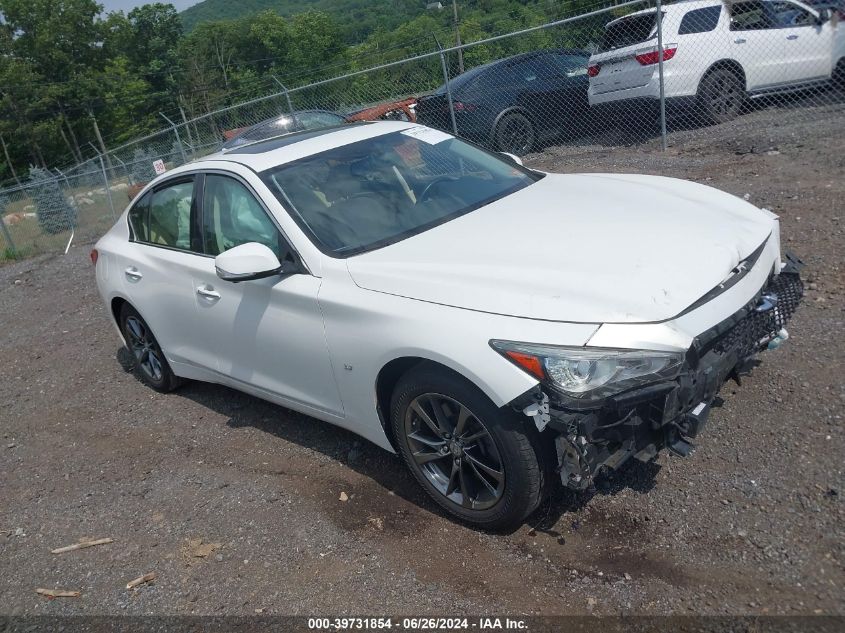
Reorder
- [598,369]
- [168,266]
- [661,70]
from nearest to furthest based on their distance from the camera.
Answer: [598,369] < [168,266] < [661,70]

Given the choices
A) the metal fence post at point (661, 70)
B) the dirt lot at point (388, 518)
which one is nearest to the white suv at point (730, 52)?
the metal fence post at point (661, 70)

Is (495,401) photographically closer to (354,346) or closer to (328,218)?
(354,346)

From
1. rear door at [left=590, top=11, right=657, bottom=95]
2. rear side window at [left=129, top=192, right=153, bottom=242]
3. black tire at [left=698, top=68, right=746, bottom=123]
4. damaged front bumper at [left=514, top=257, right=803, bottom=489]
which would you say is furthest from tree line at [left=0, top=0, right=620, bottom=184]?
damaged front bumper at [left=514, top=257, right=803, bottom=489]

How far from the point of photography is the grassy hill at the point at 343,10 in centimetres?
5403

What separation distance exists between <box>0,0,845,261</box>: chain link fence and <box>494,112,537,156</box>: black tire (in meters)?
0.02

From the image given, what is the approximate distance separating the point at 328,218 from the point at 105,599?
6.89 ft

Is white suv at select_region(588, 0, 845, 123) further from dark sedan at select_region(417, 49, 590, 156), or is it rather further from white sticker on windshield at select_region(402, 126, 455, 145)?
white sticker on windshield at select_region(402, 126, 455, 145)

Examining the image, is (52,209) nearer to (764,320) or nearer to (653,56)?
(653,56)

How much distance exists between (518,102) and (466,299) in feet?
28.4

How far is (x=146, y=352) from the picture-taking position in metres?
5.48

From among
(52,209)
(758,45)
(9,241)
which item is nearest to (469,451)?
(758,45)

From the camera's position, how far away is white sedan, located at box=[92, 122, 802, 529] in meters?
2.81

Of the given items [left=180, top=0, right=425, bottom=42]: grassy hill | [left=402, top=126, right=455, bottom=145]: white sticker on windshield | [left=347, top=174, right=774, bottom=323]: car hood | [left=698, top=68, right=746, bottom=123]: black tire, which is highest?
[left=180, top=0, right=425, bottom=42]: grassy hill

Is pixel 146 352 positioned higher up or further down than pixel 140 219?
further down
